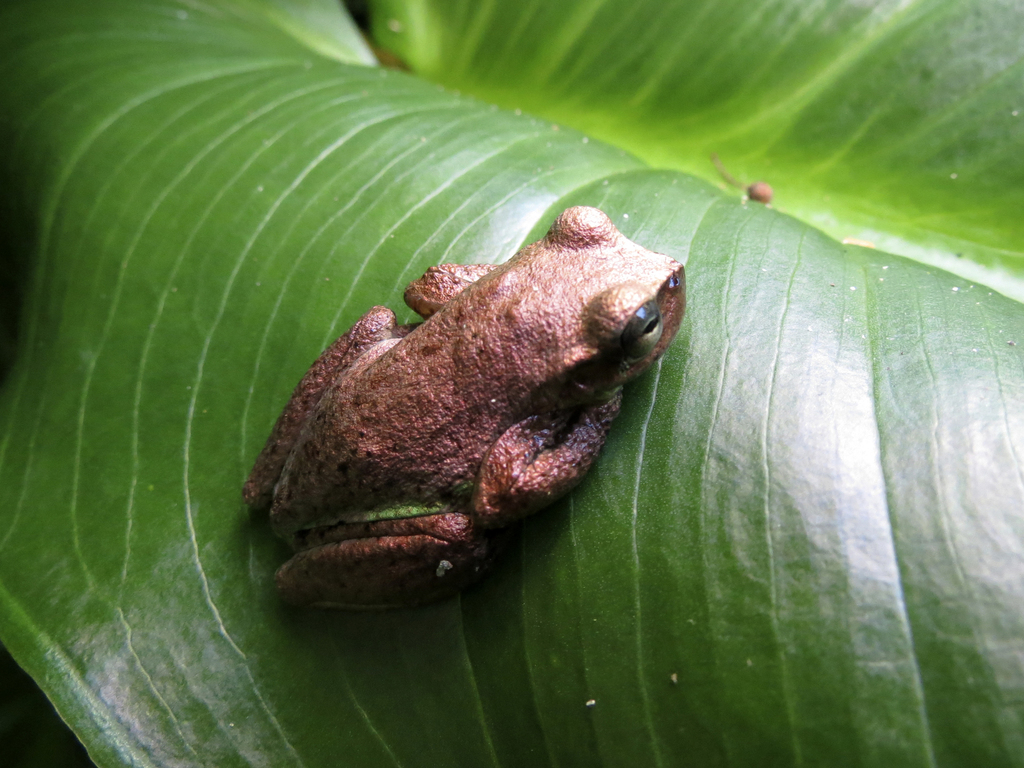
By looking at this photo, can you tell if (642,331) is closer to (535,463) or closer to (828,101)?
(535,463)

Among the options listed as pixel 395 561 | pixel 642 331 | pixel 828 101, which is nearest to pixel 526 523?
pixel 395 561

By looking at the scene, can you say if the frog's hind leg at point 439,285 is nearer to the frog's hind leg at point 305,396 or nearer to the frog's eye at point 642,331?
the frog's hind leg at point 305,396

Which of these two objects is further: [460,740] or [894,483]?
[460,740]

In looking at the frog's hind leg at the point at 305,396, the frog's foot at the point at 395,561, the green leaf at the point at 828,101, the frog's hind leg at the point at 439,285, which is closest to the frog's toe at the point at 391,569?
the frog's foot at the point at 395,561

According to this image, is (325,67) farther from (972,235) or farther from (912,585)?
(912,585)

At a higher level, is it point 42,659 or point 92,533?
point 92,533

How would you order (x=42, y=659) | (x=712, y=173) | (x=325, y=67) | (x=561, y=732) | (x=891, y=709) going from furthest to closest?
1. (x=325, y=67)
2. (x=712, y=173)
3. (x=42, y=659)
4. (x=561, y=732)
5. (x=891, y=709)

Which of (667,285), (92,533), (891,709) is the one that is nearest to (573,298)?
(667,285)
